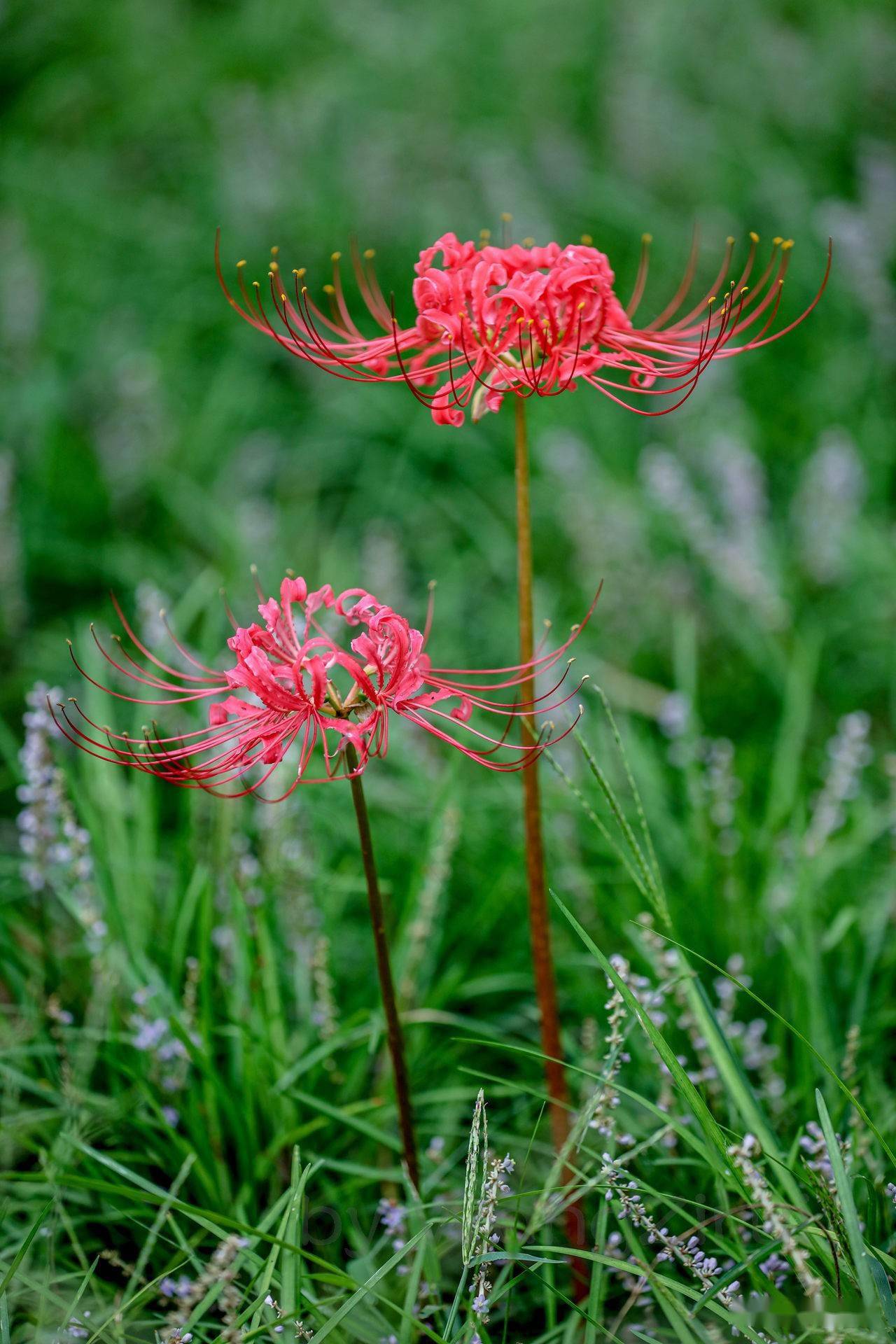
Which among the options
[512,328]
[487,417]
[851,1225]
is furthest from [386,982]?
[487,417]

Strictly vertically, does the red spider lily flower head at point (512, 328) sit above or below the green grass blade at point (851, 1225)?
above

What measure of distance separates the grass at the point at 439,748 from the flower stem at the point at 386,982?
5.3 inches

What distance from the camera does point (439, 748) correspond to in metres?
3.58

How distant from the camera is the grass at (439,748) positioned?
1.91 meters

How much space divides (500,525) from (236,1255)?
3136 millimetres

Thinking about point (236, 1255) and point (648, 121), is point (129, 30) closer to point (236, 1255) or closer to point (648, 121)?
point (648, 121)

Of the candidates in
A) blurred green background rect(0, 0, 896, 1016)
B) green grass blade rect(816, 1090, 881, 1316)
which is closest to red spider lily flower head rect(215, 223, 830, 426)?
green grass blade rect(816, 1090, 881, 1316)

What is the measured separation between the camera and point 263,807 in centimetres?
286

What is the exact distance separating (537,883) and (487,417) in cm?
325

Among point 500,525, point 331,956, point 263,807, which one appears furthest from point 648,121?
point 331,956

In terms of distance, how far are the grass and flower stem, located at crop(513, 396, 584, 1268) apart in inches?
2.6

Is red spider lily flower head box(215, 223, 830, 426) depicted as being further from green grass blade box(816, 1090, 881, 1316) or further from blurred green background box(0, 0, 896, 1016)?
blurred green background box(0, 0, 896, 1016)

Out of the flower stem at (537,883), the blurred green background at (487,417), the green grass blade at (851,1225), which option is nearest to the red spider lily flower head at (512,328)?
the flower stem at (537,883)

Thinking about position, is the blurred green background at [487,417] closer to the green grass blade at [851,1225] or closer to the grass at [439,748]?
the grass at [439,748]
